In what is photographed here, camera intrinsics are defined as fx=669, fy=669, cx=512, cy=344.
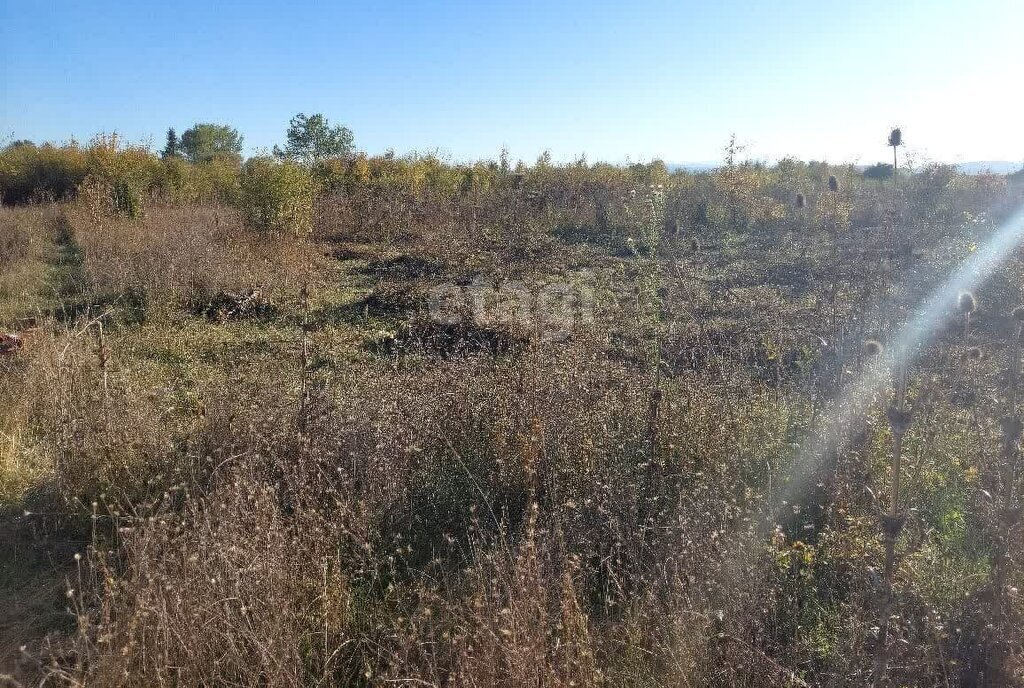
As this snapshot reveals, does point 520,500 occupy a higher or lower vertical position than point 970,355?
lower

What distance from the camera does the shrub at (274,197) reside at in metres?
11.0

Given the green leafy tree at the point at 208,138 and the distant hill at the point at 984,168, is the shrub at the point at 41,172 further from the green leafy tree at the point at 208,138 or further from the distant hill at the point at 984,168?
the green leafy tree at the point at 208,138

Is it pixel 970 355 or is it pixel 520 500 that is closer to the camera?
pixel 520 500

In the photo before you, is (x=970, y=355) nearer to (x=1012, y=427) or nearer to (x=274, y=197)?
(x=1012, y=427)

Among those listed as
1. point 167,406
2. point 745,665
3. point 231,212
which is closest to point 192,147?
point 231,212

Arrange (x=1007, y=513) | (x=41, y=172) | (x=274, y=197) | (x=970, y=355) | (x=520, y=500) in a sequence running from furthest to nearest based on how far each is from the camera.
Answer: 1. (x=41, y=172)
2. (x=274, y=197)
3. (x=970, y=355)
4. (x=520, y=500)
5. (x=1007, y=513)

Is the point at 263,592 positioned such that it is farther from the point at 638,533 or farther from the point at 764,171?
the point at 764,171

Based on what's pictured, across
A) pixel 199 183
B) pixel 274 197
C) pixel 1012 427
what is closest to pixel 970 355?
pixel 1012 427

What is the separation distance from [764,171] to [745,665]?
671 inches

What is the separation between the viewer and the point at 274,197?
10969mm

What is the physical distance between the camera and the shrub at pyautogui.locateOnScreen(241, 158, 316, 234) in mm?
10969

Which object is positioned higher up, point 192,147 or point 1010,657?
point 192,147

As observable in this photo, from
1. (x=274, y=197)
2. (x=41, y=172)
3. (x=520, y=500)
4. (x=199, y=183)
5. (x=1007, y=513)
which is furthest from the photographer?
(x=41, y=172)

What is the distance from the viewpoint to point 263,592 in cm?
226
